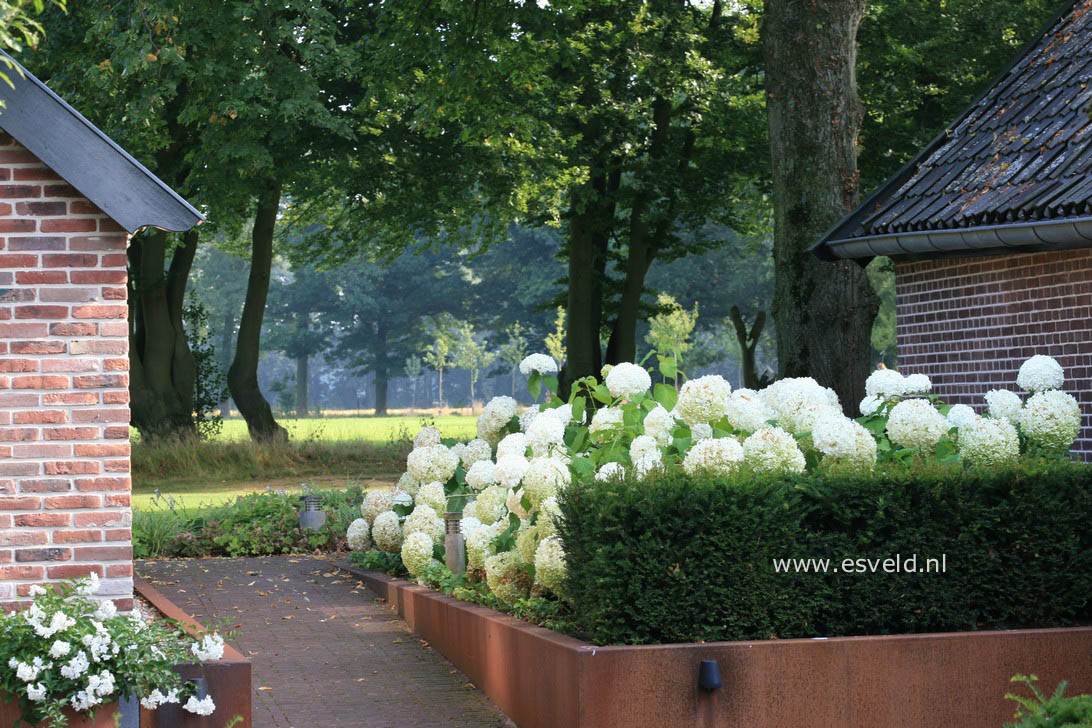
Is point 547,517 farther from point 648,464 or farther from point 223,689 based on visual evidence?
point 223,689

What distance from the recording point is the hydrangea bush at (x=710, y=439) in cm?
705

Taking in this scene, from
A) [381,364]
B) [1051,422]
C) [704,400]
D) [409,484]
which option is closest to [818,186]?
[1051,422]

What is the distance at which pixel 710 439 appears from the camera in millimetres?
7000

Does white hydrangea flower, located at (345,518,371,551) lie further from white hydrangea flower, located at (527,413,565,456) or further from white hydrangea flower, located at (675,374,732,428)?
white hydrangea flower, located at (675,374,732,428)

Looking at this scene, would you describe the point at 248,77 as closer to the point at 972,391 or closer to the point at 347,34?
the point at 347,34

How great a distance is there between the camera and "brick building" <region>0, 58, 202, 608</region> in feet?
20.4

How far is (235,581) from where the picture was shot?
1210 centimetres

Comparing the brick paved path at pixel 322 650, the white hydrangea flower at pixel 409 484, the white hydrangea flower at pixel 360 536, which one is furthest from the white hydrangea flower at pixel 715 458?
the white hydrangea flower at pixel 360 536

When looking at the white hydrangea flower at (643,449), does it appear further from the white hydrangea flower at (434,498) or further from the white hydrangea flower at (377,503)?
the white hydrangea flower at (377,503)

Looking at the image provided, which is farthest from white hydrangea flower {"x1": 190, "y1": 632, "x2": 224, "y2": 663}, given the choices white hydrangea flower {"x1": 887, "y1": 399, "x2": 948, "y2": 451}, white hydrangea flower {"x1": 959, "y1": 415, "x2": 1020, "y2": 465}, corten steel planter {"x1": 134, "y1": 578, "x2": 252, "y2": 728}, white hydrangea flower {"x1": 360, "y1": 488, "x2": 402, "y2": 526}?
white hydrangea flower {"x1": 360, "y1": 488, "x2": 402, "y2": 526}

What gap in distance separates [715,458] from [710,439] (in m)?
0.19

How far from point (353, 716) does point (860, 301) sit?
6.37 meters

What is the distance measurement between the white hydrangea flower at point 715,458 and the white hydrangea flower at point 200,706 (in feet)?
8.60

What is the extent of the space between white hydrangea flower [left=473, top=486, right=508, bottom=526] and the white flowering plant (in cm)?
340
